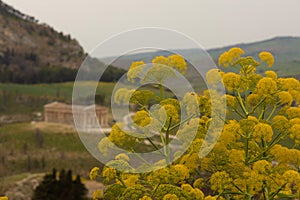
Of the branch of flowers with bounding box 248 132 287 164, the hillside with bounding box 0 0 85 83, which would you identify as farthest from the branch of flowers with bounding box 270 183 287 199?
the hillside with bounding box 0 0 85 83

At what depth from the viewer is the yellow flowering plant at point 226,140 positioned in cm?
675

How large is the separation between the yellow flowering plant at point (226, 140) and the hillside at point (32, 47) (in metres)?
133

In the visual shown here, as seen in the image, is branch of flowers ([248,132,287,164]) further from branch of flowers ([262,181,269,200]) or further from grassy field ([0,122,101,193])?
grassy field ([0,122,101,193])

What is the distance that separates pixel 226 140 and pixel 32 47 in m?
176

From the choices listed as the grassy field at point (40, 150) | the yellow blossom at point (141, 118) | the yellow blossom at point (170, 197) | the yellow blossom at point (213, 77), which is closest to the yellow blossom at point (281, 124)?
the yellow blossom at point (213, 77)

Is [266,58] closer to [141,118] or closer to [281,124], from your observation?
[281,124]

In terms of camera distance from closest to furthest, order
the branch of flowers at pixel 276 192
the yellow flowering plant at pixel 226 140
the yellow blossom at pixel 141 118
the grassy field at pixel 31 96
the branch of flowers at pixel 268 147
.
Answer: the branch of flowers at pixel 276 192 < the yellow flowering plant at pixel 226 140 < the yellow blossom at pixel 141 118 < the branch of flowers at pixel 268 147 < the grassy field at pixel 31 96

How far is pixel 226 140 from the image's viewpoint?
7.09 metres

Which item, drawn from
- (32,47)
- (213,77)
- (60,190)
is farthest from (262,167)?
(32,47)

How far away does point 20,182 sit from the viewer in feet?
140

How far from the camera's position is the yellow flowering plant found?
675 centimetres

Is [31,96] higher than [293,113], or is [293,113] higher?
[293,113]

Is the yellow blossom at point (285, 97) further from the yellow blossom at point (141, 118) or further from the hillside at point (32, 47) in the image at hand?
the hillside at point (32, 47)

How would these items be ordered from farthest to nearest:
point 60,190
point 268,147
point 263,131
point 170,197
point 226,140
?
1. point 60,190
2. point 268,147
3. point 226,140
4. point 263,131
5. point 170,197
